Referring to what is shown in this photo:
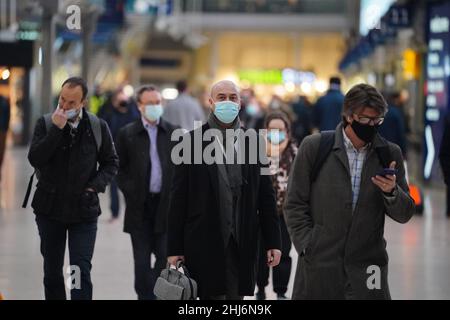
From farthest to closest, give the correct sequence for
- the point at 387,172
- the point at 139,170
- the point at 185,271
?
the point at 139,170 < the point at 185,271 < the point at 387,172

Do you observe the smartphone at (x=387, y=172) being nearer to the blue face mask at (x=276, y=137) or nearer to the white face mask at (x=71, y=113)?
the white face mask at (x=71, y=113)

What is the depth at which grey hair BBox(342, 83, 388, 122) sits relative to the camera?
6.50m

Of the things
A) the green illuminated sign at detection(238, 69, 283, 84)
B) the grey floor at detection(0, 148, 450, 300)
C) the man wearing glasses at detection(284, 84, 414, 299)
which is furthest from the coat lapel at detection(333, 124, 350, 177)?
the green illuminated sign at detection(238, 69, 283, 84)

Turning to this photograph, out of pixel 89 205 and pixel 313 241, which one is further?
pixel 89 205

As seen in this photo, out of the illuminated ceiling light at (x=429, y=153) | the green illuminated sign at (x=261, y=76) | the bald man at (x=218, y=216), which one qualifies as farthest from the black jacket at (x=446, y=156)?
the green illuminated sign at (x=261, y=76)

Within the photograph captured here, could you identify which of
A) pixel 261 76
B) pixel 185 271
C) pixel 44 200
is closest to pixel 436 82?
pixel 44 200

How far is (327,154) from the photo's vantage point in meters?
6.57

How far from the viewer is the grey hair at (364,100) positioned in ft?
21.3

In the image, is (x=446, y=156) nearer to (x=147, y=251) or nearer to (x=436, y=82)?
(x=147, y=251)

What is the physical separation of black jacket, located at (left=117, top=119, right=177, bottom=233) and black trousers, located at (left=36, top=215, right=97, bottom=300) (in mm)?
1323

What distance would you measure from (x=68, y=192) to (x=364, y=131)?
9.21 ft

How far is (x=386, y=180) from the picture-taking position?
640 cm

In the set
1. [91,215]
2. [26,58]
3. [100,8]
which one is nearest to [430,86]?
[100,8]
